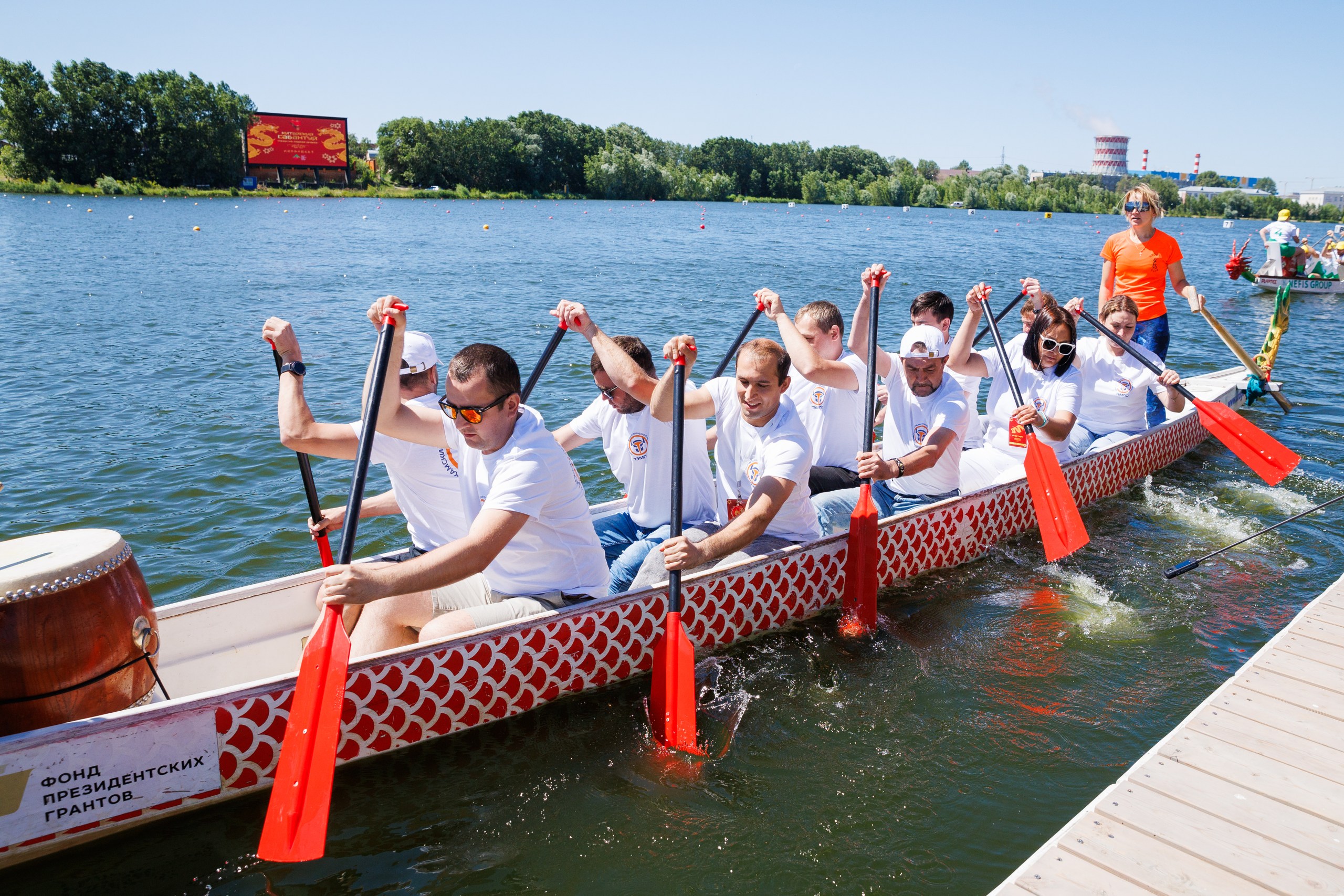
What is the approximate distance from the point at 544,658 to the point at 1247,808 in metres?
3.07

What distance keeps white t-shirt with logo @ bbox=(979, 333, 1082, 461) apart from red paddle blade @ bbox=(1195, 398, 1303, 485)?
1.72m

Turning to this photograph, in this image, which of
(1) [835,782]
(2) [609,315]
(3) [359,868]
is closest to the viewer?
(3) [359,868]

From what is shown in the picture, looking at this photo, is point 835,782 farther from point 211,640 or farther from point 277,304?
point 277,304

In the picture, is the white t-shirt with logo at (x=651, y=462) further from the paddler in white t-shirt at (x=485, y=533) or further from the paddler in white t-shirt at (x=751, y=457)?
the paddler in white t-shirt at (x=485, y=533)

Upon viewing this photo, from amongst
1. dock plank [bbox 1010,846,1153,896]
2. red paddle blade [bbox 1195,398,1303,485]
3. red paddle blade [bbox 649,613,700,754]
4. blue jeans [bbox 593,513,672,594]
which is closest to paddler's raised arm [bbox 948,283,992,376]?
red paddle blade [bbox 1195,398,1303,485]

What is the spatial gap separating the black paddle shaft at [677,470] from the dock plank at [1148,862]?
2.05m

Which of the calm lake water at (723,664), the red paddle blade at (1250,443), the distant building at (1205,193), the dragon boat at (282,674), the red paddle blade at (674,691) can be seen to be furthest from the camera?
the distant building at (1205,193)

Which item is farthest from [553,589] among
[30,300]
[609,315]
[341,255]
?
[341,255]

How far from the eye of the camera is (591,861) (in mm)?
3783

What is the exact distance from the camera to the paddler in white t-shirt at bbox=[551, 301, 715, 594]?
16.8 feet

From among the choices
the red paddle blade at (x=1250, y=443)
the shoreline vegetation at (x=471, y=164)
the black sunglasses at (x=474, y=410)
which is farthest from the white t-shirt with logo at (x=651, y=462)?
the shoreline vegetation at (x=471, y=164)

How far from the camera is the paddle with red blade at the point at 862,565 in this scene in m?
5.50

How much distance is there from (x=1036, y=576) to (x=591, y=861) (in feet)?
14.2

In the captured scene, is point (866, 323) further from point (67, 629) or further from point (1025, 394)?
point (67, 629)
